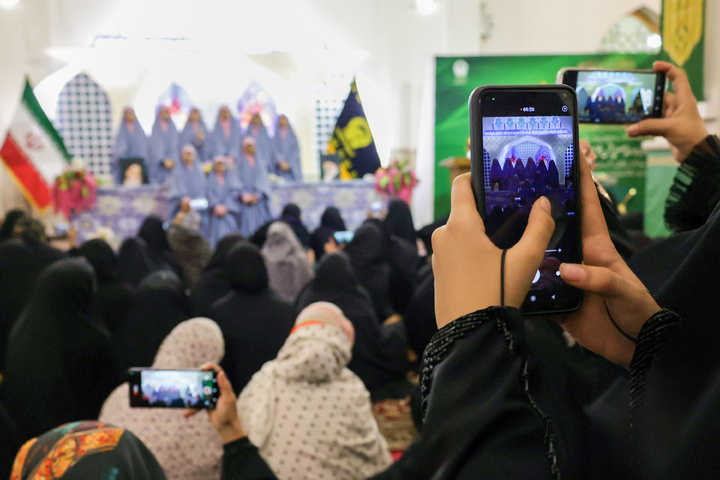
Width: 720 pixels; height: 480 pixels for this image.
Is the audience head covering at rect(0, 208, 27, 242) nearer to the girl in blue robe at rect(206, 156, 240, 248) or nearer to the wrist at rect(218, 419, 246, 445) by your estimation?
the girl in blue robe at rect(206, 156, 240, 248)

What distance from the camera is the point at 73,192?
6.13 metres

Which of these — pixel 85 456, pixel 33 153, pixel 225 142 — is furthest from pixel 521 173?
pixel 33 153

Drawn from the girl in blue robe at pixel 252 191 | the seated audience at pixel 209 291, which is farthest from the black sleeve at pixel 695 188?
the girl in blue robe at pixel 252 191

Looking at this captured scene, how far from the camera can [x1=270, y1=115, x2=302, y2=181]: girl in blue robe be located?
314 inches

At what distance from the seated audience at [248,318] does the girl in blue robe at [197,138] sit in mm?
5394

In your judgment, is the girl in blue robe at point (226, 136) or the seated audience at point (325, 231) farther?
the girl in blue robe at point (226, 136)

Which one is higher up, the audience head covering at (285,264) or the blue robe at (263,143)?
the blue robe at (263,143)

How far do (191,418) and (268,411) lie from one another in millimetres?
234

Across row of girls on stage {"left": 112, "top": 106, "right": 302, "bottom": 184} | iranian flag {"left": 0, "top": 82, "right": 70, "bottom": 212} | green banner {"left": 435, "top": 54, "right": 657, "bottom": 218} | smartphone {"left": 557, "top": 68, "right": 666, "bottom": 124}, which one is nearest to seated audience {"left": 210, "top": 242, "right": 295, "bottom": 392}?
smartphone {"left": 557, "top": 68, "right": 666, "bottom": 124}

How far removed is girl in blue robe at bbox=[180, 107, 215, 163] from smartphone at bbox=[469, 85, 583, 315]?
7.40m

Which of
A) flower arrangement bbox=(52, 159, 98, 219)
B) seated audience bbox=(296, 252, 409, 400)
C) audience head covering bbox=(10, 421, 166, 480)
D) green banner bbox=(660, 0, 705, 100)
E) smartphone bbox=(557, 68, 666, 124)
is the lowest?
seated audience bbox=(296, 252, 409, 400)

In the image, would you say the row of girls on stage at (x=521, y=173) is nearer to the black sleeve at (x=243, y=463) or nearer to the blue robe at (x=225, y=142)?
the black sleeve at (x=243, y=463)

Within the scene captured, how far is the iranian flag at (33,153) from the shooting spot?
787 cm

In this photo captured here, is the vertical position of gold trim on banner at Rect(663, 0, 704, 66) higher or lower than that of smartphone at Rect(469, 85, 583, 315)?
higher
